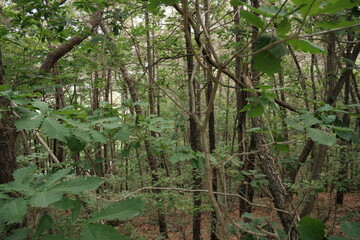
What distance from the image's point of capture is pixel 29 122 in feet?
3.31

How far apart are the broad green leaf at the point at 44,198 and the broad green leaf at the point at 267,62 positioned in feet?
2.84

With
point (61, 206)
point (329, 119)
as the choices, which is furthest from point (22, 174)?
point (329, 119)

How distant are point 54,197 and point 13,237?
1.28 ft

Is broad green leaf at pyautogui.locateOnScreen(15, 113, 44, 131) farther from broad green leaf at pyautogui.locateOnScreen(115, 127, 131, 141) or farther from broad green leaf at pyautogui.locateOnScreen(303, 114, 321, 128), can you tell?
broad green leaf at pyautogui.locateOnScreen(303, 114, 321, 128)

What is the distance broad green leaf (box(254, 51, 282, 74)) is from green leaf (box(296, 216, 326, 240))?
0.55m

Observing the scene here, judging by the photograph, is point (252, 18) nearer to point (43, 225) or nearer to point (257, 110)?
point (257, 110)

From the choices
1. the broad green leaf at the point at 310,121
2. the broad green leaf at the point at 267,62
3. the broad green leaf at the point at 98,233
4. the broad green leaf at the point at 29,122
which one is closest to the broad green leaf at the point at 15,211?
the broad green leaf at the point at 98,233

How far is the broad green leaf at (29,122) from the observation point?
0.97m

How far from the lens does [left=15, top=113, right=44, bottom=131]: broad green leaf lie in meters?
0.97

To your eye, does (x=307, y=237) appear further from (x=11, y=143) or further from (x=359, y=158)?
(x=359, y=158)

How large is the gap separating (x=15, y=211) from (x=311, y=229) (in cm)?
100

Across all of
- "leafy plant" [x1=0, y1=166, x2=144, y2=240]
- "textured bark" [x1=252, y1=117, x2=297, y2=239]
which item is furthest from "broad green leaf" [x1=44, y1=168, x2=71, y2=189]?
"textured bark" [x1=252, y1=117, x2=297, y2=239]

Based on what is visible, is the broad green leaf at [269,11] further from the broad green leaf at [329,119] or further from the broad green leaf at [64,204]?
the broad green leaf at [64,204]

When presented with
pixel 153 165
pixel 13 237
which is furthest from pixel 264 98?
pixel 153 165
